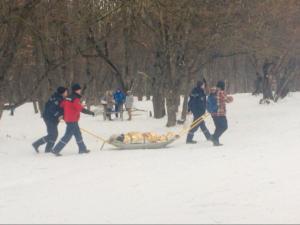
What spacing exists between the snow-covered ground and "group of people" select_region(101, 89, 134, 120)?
34.2ft

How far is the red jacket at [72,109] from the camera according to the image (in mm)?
13239

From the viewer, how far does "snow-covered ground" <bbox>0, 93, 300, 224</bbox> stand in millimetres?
6992

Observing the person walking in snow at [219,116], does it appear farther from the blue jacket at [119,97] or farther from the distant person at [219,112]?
the blue jacket at [119,97]

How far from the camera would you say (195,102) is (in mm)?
15484

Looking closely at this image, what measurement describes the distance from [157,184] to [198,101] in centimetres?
686

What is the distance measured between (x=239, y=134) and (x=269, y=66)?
20.0 metres

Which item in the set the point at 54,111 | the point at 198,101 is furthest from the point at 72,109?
the point at 198,101

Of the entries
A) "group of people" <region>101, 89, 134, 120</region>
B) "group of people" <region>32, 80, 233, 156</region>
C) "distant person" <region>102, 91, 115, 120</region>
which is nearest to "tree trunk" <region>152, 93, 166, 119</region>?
"group of people" <region>101, 89, 134, 120</region>

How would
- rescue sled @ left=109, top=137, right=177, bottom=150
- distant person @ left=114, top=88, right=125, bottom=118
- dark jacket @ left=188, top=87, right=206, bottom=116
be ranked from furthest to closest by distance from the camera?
distant person @ left=114, top=88, right=125, bottom=118, dark jacket @ left=188, top=87, right=206, bottom=116, rescue sled @ left=109, top=137, right=177, bottom=150

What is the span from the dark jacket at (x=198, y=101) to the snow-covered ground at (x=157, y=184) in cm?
106

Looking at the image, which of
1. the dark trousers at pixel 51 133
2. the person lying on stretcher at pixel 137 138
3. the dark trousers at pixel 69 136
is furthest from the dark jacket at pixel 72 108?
the person lying on stretcher at pixel 137 138

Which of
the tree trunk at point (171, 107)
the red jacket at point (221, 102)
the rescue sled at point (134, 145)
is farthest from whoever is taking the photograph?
the tree trunk at point (171, 107)

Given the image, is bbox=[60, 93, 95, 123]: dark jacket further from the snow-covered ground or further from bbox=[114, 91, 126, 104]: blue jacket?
bbox=[114, 91, 126, 104]: blue jacket

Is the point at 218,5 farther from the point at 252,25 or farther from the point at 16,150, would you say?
the point at 16,150
